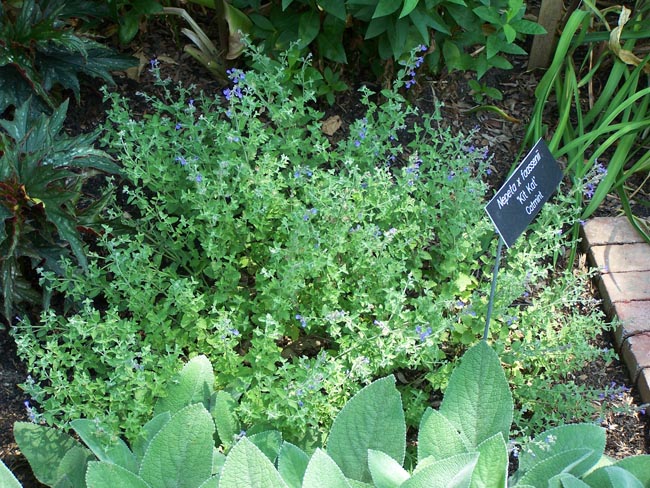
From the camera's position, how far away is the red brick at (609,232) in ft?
10.5

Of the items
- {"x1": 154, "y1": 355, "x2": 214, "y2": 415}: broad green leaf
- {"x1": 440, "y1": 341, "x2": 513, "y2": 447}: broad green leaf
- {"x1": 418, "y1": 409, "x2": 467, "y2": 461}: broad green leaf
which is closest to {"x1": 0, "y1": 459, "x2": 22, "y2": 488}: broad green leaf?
{"x1": 154, "y1": 355, "x2": 214, "y2": 415}: broad green leaf

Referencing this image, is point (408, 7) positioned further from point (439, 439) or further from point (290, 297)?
point (439, 439)

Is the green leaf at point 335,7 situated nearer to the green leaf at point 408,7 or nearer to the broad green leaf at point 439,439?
the green leaf at point 408,7

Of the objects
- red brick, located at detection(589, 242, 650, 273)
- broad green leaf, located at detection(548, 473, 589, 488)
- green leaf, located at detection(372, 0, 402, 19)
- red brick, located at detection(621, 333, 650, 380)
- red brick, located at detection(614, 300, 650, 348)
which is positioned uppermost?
green leaf, located at detection(372, 0, 402, 19)

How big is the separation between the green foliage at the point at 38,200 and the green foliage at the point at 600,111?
182 centimetres

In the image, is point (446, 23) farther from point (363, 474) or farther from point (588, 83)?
point (363, 474)

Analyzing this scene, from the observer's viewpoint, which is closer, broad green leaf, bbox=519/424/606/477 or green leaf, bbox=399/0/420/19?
broad green leaf, bbox=519/424/606/477

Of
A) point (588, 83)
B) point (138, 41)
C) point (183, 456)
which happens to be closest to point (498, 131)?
point (588, 83)

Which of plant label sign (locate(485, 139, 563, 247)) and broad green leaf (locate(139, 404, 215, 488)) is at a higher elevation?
plant label sign (locate(485, 139, 563, 247))

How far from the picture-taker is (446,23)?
3107 millimetres

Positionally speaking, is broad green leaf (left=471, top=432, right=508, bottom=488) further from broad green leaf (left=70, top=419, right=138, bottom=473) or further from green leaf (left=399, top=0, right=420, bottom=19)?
green leaf (left=399, top=0, right=420, bottom=19)

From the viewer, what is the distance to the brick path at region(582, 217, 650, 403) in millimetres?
2846

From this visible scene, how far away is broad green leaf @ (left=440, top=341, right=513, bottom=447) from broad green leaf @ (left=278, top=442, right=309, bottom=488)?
0.43 metres

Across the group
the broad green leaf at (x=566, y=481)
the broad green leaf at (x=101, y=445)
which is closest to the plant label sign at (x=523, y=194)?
the broad green leaf at (x=566, y=481)
